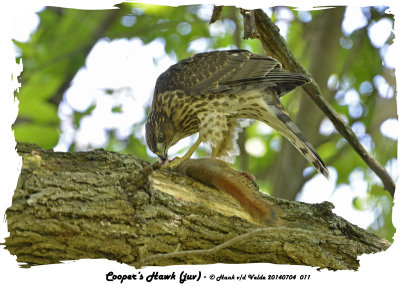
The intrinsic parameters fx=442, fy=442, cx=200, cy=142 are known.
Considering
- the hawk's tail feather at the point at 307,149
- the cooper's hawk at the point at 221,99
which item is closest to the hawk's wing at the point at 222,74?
the cooper's hawk at the point at 221,99

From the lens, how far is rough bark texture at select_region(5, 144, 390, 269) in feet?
7.54

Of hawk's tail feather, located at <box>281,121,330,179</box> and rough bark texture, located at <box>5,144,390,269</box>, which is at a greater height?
hawk's tail feather, located at <box>281,121,330,179</box>

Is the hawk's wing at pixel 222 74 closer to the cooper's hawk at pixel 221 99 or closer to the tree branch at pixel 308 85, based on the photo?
the cooper's hawk at pixel 221 99

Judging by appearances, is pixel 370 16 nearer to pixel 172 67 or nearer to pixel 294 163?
pixel 172 67

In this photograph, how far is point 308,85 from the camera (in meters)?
4.04

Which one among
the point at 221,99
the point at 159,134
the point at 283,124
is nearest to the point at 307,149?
the point at 283,124

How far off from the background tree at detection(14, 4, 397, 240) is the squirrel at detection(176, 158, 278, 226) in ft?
3.02

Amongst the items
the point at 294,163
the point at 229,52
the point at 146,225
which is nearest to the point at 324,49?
the point at 294,163

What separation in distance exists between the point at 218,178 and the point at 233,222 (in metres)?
0.36

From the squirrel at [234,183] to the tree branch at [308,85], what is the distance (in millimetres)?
1049

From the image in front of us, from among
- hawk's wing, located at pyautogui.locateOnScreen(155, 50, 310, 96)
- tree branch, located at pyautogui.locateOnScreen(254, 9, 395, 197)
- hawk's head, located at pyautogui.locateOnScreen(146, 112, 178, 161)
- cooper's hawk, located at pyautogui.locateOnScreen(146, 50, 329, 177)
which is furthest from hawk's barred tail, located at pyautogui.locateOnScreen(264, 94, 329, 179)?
hawk's head, located at pyautogui.locateOnScreen(146, 112, 178, 161)

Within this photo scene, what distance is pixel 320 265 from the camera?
291 cm

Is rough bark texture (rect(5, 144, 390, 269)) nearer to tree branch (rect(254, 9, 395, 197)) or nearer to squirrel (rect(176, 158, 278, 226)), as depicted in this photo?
squirrel (rect(176, 158, 278, 226))

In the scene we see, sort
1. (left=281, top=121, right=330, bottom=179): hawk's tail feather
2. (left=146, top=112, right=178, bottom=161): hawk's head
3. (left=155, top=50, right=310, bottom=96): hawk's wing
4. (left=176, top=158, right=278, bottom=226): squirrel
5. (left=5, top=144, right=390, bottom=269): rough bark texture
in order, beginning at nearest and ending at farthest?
(left=5, top=144, right=390, bottom=269): rough bark texture, (left=176, top=158, right=278, bottom=226): squirrel, (left=281, top=121, right=330, bottom=179): hawk's tail feather, (left=155, top=50, right=310, bottom=96): hawk's wing, (left=146, top=112, right=178, bottom=161): hawk's head
